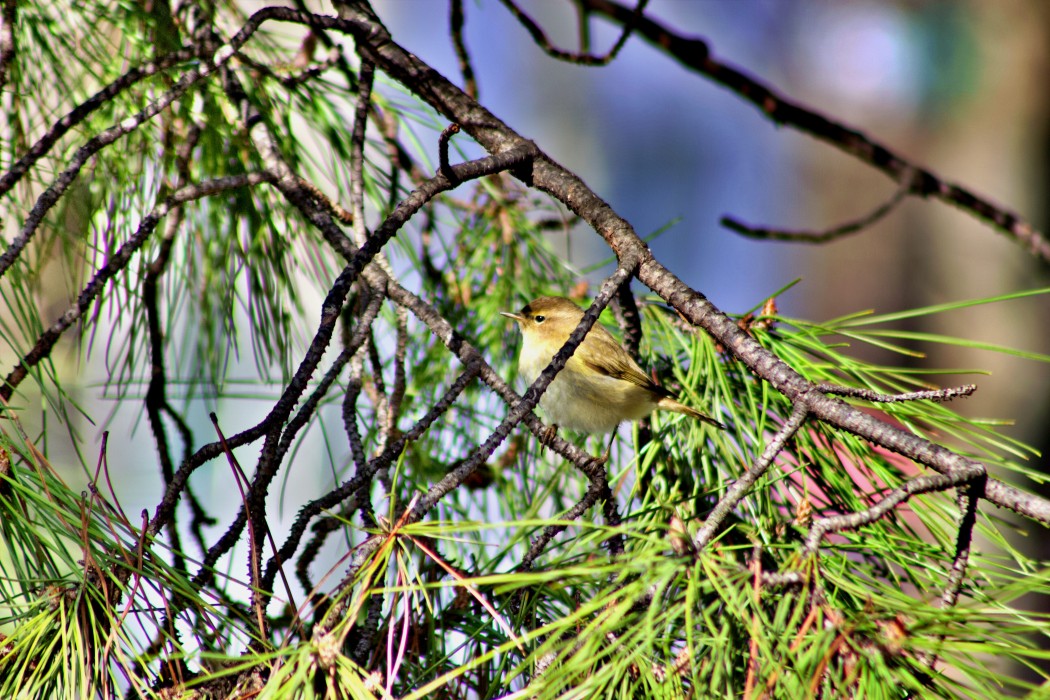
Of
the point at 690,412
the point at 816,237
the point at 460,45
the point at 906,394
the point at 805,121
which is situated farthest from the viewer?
the point at 816,237

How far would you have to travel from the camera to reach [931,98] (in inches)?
170

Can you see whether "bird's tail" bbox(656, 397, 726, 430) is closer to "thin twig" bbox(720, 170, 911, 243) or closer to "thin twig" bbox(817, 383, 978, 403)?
"thin twig" bbox(817, 383, 978, 403)

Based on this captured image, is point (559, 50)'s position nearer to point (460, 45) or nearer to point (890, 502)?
point (460, 45)

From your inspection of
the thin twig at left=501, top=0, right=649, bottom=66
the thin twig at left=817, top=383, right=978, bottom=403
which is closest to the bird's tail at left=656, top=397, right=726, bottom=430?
the thin twig at left=817, top=383, right=978, bottom=403

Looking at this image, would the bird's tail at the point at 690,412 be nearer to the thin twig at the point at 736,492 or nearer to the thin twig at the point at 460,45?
the thin twig at the point at 736,492

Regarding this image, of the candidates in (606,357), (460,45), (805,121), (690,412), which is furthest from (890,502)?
(805,121)

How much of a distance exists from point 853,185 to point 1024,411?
2.23m

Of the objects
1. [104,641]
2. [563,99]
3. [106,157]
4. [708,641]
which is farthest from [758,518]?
[563,99]

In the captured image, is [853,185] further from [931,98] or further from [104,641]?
[104,641]

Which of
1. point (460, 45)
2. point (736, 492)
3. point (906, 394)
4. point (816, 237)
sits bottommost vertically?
point (736, 492)

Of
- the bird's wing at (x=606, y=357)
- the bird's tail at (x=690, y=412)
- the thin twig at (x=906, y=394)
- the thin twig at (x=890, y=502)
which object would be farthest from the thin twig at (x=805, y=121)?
the thin twig at (x=890, y=502)

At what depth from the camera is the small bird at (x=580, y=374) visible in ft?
4.61

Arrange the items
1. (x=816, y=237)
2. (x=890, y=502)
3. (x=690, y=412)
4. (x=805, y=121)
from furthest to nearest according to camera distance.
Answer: (x=816, y=237) → (x=805, y=121) → (x=690, y=412) → (x=890, y=502)

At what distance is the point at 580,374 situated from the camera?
5.65 feet
